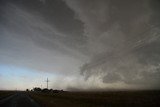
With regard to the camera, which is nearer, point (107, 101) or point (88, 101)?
point (107, 101)

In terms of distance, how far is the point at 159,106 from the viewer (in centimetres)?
3622

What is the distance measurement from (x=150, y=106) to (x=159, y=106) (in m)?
1.57

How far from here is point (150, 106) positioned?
3734cm

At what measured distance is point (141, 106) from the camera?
3800 centimetres

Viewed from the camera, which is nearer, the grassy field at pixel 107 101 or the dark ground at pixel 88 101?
the dark ground at pixel 88 101

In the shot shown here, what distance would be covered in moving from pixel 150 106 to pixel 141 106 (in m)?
1.44

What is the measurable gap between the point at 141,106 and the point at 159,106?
9.72 ft

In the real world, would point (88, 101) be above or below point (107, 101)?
above

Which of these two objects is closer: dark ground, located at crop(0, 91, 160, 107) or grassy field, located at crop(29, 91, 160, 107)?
dark ground, located at crop(0, 91, 160, 107)
